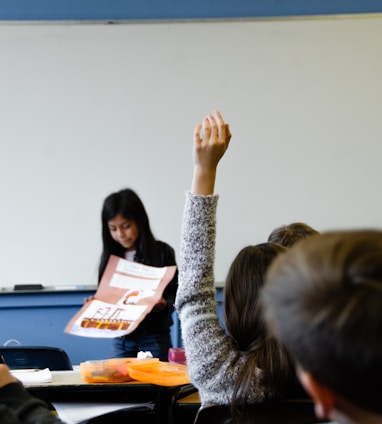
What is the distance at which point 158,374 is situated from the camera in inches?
69.4

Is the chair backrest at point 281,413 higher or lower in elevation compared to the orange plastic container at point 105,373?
higher

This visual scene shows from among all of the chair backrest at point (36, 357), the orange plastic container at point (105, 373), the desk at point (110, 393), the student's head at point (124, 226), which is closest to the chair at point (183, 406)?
the desk at point (110, 393)

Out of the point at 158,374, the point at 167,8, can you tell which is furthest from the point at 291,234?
the point at 167,8

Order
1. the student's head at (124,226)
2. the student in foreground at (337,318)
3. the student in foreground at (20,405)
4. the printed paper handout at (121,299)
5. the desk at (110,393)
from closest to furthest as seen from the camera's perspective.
Result: 1. the student in foreground at (337,318)
2. the student in foreground at (20,405)
3. the desk at (110,393)
4. the printed paper handout at (121,299)
5. the student's head at (124,226)

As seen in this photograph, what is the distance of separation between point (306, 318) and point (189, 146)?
3.22 m

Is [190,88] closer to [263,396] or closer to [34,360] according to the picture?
[34,360]

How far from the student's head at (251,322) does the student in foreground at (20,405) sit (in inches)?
18.6

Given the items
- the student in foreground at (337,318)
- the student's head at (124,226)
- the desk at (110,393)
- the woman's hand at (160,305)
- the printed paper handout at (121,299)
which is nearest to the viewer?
the student in foreground at (337,318)

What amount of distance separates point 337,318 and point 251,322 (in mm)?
761

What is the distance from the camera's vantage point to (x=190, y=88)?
12.1ft

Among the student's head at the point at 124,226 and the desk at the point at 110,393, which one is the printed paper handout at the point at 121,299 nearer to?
the student's head at the point at 124,226

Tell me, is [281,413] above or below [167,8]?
below

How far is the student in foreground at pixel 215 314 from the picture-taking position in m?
1.17

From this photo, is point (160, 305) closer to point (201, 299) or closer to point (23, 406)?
point (201, 299)
